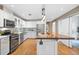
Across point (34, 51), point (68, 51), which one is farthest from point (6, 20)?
point (68, 51)

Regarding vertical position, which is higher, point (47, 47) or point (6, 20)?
point (6, 20)

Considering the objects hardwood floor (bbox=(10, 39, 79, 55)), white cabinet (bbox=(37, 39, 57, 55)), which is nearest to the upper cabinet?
hardwood floor (bbox=(10, 39, 79, 55))

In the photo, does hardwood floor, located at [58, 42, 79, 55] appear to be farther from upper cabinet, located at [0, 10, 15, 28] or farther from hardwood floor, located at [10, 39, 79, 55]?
upper cabinet, located at [0, 10, 15, 28]

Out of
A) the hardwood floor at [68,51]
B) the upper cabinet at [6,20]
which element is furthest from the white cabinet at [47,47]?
the upper cabinet at [6,20]

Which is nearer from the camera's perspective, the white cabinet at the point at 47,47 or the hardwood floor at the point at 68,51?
the white cabinet at the point at 47,47

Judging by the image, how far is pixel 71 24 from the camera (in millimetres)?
6461

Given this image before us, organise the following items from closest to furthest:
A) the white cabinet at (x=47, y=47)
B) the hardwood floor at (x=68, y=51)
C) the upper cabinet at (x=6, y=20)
→ the white cabinet at (x=47, y=47)
the upper cabinet at (x=6, y=20)
the hardwood floor at (x=68, y=51)

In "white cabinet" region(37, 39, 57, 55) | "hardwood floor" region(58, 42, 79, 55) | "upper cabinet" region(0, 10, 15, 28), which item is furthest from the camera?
"hardwood floor" region(58, 42, 79, 55)

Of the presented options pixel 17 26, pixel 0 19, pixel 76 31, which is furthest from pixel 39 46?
pixel 76 31

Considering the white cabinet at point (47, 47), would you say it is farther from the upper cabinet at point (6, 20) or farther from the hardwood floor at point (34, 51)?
the upper cabinet at point (6, 20)

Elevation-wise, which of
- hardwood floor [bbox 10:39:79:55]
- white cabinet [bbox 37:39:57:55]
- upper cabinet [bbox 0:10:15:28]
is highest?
upper cabinet [bbox 0:10:15:28]

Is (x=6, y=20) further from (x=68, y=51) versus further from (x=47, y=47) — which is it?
(x=68, y=51)

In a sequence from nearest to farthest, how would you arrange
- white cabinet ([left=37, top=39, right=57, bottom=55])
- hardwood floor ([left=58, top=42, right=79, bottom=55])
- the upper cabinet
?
white cabinet ([left=37, top=39, right=57, bottom=55]) < the upper cabinet < hardwood floor ([left=58, top=42, right=79, bottom=55])
